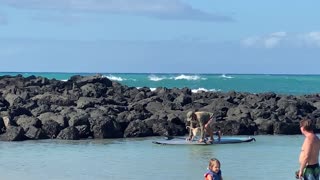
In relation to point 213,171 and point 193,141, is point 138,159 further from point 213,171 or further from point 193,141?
point 213,171

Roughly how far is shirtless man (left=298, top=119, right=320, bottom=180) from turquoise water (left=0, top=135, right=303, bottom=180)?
17.3 feet

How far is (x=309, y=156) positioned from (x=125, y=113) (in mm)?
17642

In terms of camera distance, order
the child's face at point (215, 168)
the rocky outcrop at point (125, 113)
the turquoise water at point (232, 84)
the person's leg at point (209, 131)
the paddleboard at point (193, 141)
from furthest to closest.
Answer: the turquoise water at point (232, 84), the rocky outcrop at point (125, 113), the person's leg at point (209, 131), the paddleboard at point (193, 141), the child's face at point (215, 168)

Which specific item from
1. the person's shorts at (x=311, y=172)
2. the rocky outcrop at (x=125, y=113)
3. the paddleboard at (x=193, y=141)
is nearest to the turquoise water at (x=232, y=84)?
the rocky outcrop at (x=125, y=113)

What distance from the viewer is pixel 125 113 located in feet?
94.4

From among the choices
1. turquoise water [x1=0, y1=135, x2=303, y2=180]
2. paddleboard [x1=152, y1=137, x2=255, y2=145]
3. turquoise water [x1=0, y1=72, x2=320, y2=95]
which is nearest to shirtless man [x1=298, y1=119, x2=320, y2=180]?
turquoise water [x1=0, y1=135, x2=303, y2=180]

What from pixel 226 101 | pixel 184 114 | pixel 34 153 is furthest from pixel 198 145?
pixel 226 101

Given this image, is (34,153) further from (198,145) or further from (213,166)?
(213,166)

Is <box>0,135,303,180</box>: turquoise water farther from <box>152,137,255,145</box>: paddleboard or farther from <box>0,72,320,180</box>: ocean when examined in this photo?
<box>152,137,255,145</box>: paddleboard

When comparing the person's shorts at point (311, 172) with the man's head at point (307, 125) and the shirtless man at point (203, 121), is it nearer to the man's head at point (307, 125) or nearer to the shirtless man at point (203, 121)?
the man's head at point (307, 125)

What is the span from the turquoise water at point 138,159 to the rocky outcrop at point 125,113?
0.97 m

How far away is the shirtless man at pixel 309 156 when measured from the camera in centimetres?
1134

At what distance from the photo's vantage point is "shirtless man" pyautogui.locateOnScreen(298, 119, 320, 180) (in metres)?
11.3

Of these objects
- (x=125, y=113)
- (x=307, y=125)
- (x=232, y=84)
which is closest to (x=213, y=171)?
(x=307, y=125)
